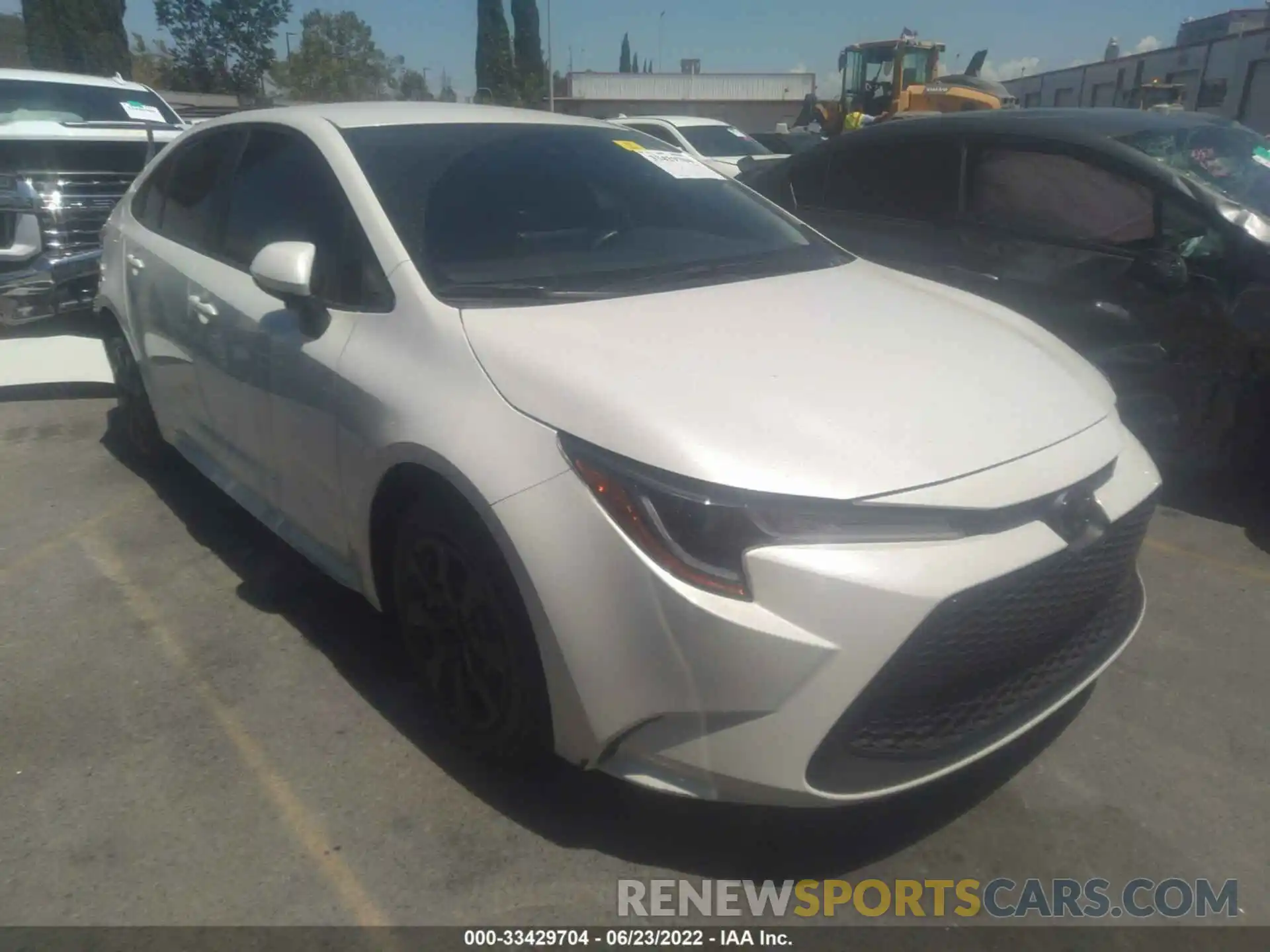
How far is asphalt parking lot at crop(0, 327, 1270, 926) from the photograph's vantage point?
2297 mm

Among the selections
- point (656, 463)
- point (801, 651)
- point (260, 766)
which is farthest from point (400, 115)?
point (801, 651)

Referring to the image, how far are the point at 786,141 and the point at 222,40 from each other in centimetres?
2627

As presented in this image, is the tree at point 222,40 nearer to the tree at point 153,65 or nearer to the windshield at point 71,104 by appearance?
the tree at point 153,65

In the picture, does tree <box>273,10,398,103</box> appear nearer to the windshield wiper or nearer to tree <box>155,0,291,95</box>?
tree <box>155,0,291,95</box>

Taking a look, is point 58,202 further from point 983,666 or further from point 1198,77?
point 1198,77

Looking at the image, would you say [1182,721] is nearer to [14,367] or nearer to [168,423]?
[168,423]

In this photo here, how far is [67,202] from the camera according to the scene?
242 inches

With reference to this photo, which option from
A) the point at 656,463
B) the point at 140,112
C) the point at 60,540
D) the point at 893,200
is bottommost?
the point at 60,540

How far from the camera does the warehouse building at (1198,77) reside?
21.3 meters

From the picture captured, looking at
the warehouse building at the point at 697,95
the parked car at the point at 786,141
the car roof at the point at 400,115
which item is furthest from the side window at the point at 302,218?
the warehouse building at the point at 697,95

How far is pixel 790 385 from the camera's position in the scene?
7.53 ft

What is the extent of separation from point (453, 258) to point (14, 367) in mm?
4347

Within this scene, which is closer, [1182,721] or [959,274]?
[1182,721]

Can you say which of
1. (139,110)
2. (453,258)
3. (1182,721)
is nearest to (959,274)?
(1182,721)
